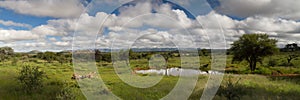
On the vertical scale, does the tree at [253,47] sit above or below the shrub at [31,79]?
above

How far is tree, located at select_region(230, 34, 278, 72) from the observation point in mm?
46125

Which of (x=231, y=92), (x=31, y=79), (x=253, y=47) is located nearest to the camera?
(x=231, y=92)

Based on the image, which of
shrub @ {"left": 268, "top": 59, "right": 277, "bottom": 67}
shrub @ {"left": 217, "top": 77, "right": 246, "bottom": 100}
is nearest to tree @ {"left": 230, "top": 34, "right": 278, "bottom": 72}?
shrub @ {"left": 268, "top": 59, "right": 277, "bottom": 67}

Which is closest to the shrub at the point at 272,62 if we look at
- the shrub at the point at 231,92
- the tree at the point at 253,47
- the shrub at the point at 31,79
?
the tree at the point at 253,47

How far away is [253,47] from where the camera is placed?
46.0 meters

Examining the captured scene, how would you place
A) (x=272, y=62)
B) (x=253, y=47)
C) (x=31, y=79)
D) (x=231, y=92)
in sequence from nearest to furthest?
(x=231, y=92) < (x=31, y=79) < (x=253, y=47) < (x=272, y=62)

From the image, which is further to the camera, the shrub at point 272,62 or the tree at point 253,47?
the shrub at point 272,62

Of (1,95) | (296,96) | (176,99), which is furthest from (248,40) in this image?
(1,95)

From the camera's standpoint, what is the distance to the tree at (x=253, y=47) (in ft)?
151

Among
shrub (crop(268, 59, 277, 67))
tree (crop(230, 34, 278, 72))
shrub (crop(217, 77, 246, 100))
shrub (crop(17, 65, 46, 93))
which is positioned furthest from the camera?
shrub (crop(268, 59, 277, 67))

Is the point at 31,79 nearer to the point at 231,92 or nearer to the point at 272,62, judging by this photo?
the point at 231,92

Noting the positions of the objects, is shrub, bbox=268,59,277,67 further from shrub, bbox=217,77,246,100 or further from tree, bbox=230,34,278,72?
shrub, bbox=217,77,246,100

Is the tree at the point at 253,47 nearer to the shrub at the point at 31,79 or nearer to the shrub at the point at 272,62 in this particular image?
the shrub at the point at 272,62

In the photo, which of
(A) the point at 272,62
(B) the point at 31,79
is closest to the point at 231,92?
(B) the point at 31,79
